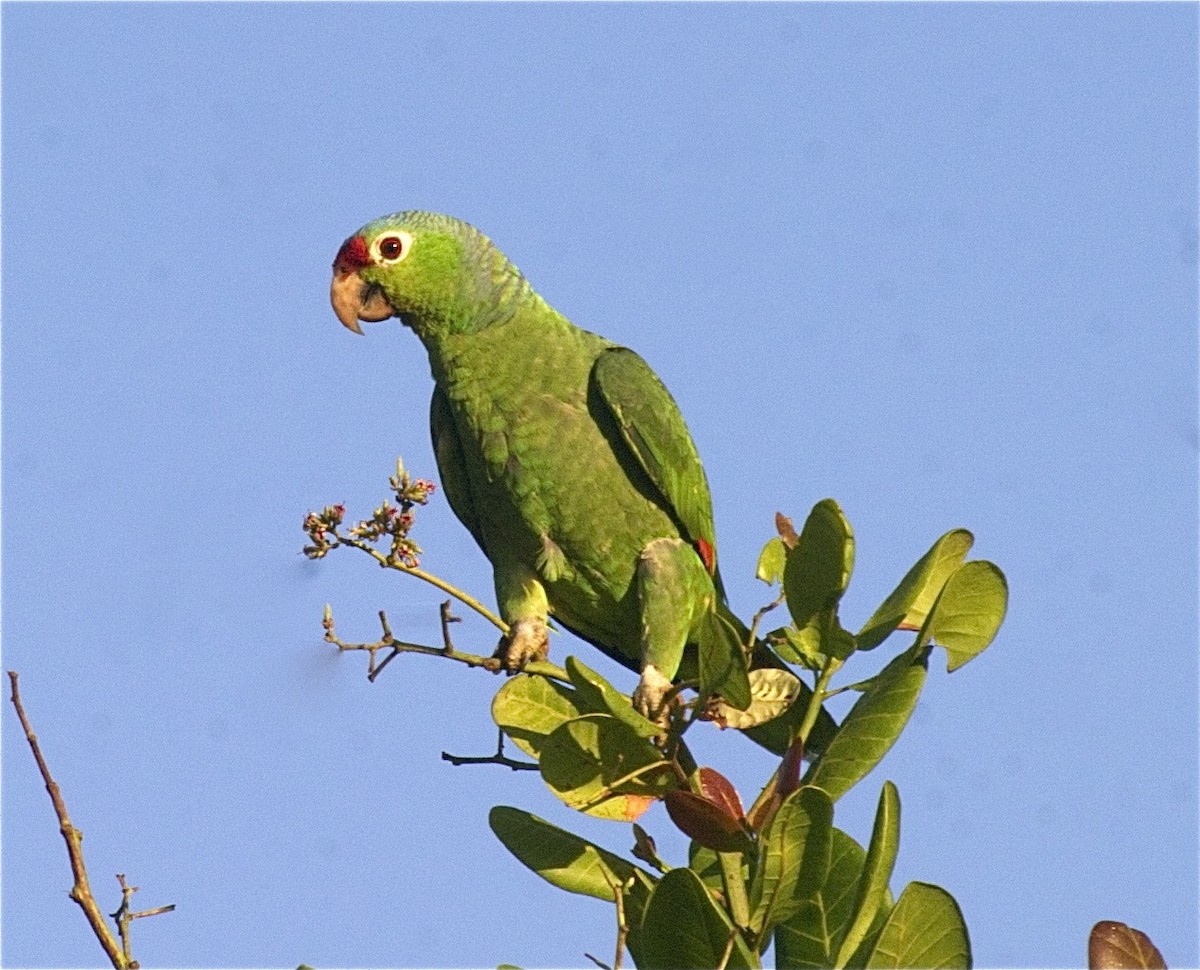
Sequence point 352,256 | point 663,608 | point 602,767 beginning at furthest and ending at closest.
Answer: point 352,256 → point 663,608 → point 602,767

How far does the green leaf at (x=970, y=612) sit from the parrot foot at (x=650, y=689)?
1533 mm

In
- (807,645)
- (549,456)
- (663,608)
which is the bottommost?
(807,645)

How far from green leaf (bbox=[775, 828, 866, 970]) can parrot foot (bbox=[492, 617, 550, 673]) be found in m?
1.91

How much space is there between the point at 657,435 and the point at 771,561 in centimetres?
122

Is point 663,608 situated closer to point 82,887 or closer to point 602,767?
point 602,767

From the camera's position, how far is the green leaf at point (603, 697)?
2889 mm

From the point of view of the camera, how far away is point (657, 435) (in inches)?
186

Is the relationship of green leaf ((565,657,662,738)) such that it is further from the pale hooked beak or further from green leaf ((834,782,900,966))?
the pale hooked beak

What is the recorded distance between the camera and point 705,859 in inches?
124

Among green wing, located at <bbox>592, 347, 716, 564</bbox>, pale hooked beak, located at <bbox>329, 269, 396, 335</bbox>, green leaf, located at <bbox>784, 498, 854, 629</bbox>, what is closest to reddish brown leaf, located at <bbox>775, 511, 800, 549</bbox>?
green leaf, located at <bbox>784, 498, 854, 629</bbox>

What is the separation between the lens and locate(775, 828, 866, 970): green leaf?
2.72m

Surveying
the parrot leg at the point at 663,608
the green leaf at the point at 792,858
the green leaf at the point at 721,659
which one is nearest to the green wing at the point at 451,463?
the parrot leg at the point at 663,608

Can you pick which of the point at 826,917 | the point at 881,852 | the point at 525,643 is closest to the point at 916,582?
the point at 881,852

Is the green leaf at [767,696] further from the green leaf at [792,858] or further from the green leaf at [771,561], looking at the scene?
the green leaf at [792,858]
